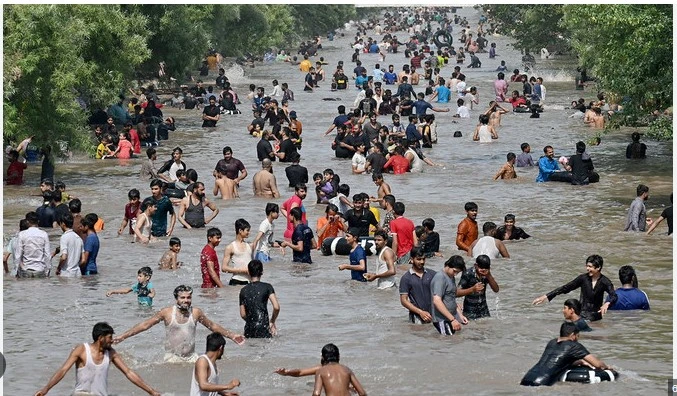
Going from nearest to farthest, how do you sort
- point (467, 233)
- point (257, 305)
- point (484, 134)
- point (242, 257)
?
point (257, 305)
point (242, 257)
point (467, 233)
point (484, 134)

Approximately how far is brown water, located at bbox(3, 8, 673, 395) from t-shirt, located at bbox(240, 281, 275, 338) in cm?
24

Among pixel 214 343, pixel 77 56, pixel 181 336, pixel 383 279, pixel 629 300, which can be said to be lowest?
pixel 629 300

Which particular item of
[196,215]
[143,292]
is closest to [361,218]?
[196,215]

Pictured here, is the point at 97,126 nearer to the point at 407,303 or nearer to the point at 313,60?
the point at 407,303

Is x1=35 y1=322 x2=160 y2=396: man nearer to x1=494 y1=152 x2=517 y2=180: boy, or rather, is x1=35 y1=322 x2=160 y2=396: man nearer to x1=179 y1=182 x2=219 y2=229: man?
x1=179 y1=182 x2=219 y2=229: man

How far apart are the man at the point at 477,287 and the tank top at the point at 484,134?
73.0 feet

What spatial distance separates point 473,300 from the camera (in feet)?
58.2

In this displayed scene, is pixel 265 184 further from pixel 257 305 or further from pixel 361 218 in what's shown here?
pixel 257 305

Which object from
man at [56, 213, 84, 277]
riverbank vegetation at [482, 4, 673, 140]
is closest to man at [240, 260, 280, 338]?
man at [56, 213, 84, 277]

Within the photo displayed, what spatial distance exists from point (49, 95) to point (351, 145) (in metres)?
8.74

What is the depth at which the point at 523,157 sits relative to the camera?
34.4 m

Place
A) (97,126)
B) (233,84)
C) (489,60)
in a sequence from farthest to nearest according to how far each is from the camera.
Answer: (489,60) < (233,84) < (97,126)

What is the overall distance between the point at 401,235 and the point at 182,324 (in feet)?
22.4

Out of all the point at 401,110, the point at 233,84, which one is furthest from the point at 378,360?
the point at 233,84
